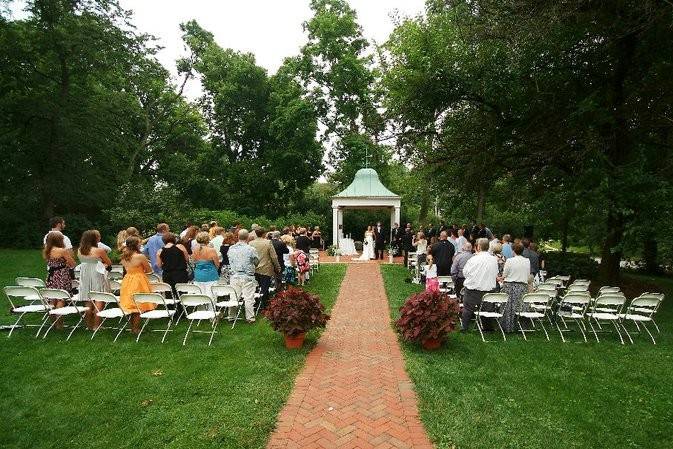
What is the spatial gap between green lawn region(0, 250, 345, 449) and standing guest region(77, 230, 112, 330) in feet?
1.52

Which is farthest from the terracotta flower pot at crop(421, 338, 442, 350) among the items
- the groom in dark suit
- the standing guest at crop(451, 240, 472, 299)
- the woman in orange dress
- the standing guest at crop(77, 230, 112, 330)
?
the groom in dark suit

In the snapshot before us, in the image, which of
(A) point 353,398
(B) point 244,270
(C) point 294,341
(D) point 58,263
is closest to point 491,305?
(C) point 294,341

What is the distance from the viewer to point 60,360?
6137 millimetres

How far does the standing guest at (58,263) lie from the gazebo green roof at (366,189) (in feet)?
52.2

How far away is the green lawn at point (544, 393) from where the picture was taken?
4.20 m

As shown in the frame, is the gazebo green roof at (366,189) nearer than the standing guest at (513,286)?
No

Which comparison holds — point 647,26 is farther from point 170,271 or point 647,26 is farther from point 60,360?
point 60,360

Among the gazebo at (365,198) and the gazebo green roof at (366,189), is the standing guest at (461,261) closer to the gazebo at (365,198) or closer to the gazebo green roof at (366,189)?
the gazebo at (365,198)

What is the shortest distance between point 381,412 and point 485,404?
1186 millimetres

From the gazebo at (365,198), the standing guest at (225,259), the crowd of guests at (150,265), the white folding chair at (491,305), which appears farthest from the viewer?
the gazebo at (365,198)

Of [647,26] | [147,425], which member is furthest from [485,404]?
[647,26]

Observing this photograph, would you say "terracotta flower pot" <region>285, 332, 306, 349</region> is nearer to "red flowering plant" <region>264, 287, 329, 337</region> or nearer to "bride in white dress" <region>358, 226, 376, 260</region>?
"red flowering plant" <region>264, 287, 329, 337</region>

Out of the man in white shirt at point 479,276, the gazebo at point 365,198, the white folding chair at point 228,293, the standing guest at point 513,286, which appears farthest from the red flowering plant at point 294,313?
the gazebo at point 365,198

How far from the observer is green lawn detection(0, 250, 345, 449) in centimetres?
412
